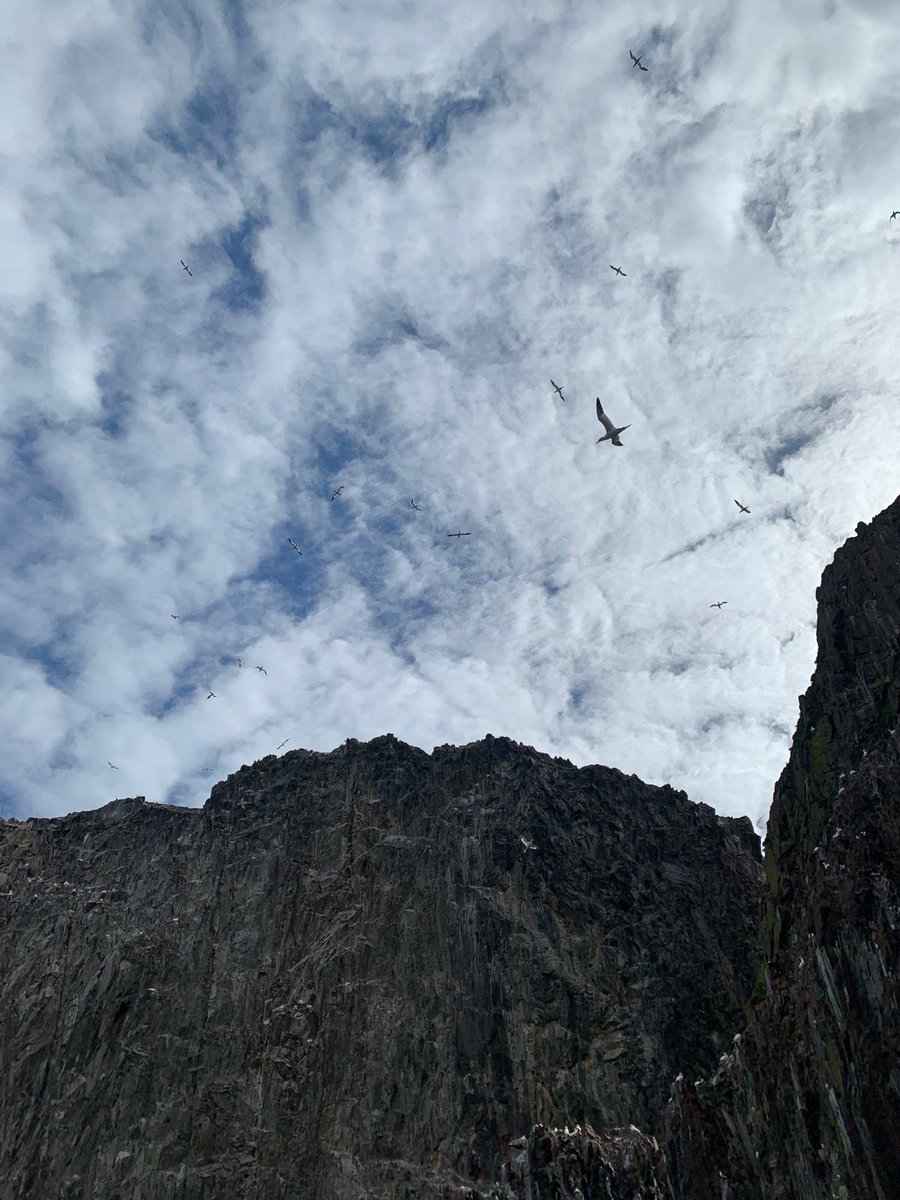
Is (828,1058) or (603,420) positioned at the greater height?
(603,420)

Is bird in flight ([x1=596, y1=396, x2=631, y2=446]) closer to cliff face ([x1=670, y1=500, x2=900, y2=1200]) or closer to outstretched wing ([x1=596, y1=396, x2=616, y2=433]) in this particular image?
outstretched wing ([x1=596, y1=396, x2=616, y2=433])

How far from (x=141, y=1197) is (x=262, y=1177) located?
24.0ft

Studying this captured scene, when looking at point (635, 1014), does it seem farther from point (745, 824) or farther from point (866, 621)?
point (866, 621)

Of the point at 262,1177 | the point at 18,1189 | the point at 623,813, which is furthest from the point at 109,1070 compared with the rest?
the point at 623,813

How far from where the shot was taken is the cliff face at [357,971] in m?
57.3

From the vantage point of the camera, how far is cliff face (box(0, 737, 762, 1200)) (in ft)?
188

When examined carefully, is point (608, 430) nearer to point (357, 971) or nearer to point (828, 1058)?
point (828, 1058)

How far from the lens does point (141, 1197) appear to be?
185 feet

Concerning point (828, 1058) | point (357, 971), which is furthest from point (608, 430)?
point (357, 971)

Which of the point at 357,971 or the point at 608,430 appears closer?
the point at 608,430

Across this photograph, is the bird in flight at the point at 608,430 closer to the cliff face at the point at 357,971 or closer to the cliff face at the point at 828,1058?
the cliff face at the point at 828,1058

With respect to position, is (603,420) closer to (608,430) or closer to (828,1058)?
(608,430)

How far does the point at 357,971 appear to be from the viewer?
64812mm

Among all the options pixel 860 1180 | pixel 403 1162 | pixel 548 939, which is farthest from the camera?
pixel 548 939
